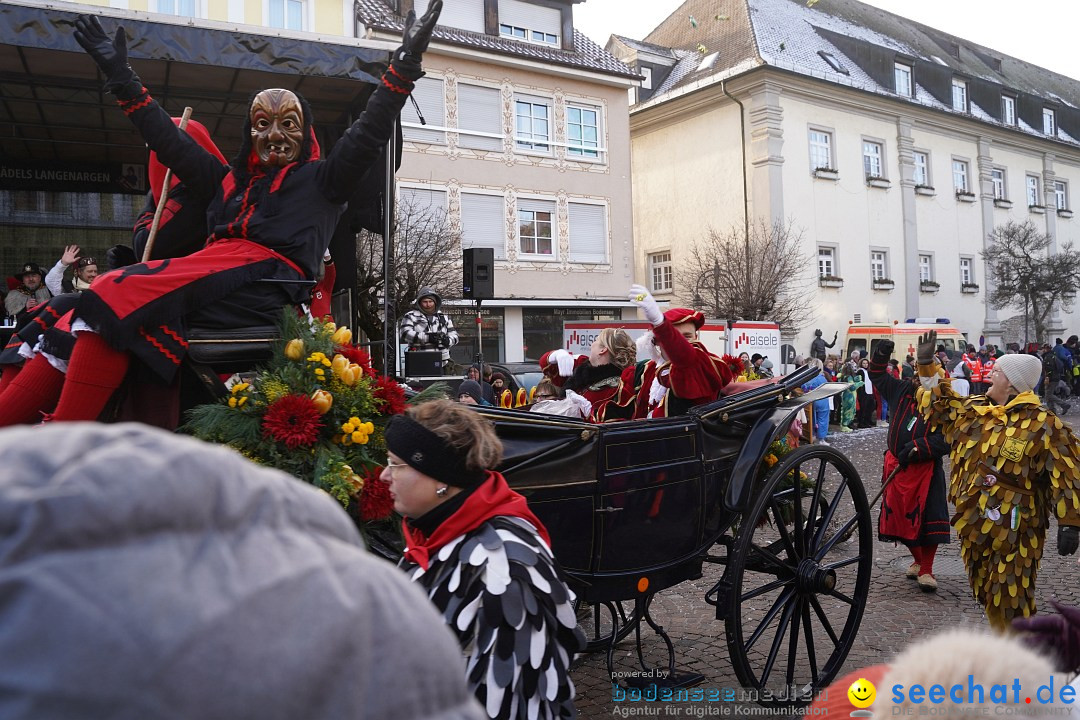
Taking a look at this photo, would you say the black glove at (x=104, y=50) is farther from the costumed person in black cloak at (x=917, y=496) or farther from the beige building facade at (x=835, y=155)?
the beige building facade at (x=835, y=155)

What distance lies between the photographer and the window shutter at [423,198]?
807 inches

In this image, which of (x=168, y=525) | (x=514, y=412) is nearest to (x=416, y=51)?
(x=514, y=412)

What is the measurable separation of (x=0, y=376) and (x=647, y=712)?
3072 mm

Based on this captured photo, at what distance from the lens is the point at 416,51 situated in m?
3.21

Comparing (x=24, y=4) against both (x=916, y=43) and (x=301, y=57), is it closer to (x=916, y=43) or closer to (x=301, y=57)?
(x=301, y=57)

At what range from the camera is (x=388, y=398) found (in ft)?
9.69

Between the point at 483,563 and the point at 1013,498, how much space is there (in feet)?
12.9

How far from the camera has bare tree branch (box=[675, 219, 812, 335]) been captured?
24.0 m

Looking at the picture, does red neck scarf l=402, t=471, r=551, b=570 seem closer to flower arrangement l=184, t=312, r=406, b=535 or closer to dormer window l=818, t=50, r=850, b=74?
flower arrangement l=184, t=312, r=406, b=535

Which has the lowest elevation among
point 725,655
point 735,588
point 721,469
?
point 725,655

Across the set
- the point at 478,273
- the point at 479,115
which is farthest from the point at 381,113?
the point at 479,115

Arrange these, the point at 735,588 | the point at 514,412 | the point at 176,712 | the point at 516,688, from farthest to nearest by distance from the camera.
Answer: the point at 735,588 → the point at 514,412 → the point at 516,688 → the point at 176,712

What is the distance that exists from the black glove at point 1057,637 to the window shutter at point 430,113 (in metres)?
20.7

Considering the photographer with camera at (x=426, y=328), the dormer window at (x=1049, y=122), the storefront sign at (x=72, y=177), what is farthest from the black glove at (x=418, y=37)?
the dormer window at (x=1049, y=122)
